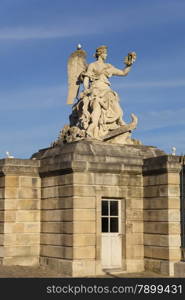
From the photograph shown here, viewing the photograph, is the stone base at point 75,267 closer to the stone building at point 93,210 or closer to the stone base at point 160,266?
the stone building at point 93,210

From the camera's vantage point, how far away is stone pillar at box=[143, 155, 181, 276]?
54.1ft

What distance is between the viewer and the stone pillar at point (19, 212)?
1736cm

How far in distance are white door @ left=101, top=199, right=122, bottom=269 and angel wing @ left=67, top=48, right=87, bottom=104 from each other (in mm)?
4034

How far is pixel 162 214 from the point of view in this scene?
16781mm

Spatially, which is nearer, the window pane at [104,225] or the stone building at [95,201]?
the stone building at [95,201]

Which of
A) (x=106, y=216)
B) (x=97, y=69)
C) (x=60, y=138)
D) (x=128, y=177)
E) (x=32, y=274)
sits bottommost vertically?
(x=32, y=274)

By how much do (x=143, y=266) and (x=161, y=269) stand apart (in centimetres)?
79

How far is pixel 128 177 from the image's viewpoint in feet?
56.9

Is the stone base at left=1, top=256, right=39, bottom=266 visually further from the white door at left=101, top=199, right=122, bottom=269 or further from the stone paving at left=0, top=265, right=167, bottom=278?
the white door at left=101, top=199, right=122, bottom=269

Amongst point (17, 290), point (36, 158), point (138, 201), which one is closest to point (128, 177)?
point (138, 201)

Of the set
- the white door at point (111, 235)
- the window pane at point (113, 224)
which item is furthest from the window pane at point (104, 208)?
the window pane at point (113, 224)

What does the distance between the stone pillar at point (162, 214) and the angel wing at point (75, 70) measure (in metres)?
3.60

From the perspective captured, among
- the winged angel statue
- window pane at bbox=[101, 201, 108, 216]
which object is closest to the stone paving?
window pane at bbox=[101, 201, 108, 216]

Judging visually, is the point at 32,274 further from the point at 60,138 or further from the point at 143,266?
the point at 60,138
